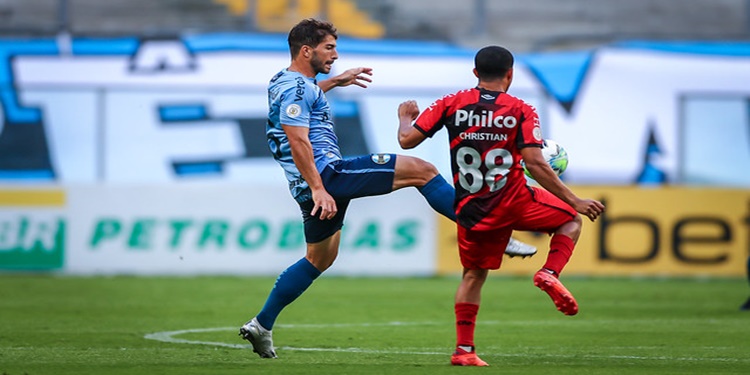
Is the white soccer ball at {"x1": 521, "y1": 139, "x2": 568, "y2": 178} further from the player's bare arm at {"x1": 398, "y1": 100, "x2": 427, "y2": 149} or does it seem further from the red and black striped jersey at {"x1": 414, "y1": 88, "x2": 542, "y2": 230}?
the player's bare arm at {"x1": 398, "y1": 100, "x2": 427, "y2": 149}

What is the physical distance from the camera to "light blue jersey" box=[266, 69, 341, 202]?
7.78m

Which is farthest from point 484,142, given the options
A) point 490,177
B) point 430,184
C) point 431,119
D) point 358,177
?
point 358,177

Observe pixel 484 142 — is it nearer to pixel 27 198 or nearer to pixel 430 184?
pixel 430 184

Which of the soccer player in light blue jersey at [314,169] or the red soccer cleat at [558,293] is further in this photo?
the soccer player in light blue jersey at [314,169]

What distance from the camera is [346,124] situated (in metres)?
18.7

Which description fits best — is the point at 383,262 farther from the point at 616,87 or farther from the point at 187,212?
the point at 616,87

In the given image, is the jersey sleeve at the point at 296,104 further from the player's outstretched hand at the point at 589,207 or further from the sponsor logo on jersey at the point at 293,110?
the player's outstretched hand at the point at 589,207

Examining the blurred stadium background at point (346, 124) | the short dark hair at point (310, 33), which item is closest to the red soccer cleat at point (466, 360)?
the short dark hair at point (310, 33)

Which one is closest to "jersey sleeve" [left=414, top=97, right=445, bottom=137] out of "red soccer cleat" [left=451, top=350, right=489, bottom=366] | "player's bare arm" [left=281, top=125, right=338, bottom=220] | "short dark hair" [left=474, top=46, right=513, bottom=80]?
"short dark hair" [left=474, top=46, right=513, bottom=80]

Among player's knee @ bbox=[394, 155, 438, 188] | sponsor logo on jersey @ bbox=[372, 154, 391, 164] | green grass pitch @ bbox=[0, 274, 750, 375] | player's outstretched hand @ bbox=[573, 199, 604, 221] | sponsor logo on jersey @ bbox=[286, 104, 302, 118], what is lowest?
green grass pitch @ bbox=[0, 274, 750, 375]

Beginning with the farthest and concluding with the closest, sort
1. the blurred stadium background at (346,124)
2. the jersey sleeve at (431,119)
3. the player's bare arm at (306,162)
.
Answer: the blurred stadium background at (346,124)
the player's bare arm at (306,162)
the jersey sleeve at (431,119)

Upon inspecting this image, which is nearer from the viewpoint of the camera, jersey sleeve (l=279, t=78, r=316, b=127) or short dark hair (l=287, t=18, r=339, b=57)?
jersey sleeve (l=279, t=78, r=316, b=127)

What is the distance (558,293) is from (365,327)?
3564 mm

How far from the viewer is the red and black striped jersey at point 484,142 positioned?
734cm
